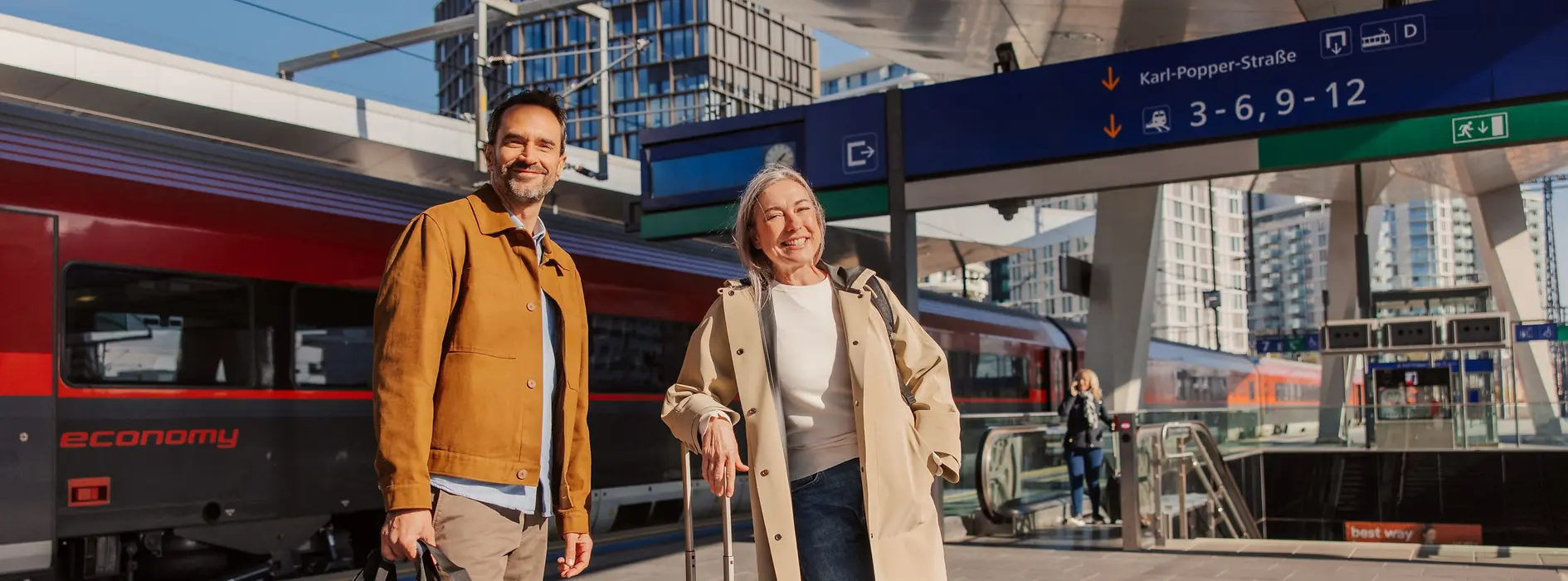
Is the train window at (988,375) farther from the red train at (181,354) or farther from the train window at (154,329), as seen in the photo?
the train window at (154,329)

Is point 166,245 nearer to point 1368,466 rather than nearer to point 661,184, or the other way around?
point 661,184

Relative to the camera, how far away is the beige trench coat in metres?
2.92

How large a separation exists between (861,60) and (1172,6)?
91562 mm

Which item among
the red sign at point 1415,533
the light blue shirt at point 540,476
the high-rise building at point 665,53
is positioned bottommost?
the red sign at point 1415,533

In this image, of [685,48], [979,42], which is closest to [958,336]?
[979,42]

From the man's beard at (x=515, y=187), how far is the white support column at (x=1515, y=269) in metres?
32.8

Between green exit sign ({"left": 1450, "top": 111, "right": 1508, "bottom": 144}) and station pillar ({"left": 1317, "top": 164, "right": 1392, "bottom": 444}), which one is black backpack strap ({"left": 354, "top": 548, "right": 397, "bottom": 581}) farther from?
station pillar ({"left": 1317, "top": 164, "right": 1392, "bottom": 444})

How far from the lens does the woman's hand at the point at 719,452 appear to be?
2.83 metres

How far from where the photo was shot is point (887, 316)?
3123 mm

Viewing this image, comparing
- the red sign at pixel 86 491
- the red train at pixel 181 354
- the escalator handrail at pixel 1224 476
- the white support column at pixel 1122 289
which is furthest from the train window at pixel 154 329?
the white support column at pixel 1122 289

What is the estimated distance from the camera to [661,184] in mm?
10656

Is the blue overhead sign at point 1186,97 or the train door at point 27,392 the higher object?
the blue overhead sign at point 1186,97

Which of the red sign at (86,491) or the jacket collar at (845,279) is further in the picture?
the red sign at (86,491)

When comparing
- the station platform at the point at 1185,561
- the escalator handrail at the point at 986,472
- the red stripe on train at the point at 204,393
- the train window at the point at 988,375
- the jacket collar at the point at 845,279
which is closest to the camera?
the jacket collar at the point at 845,279
